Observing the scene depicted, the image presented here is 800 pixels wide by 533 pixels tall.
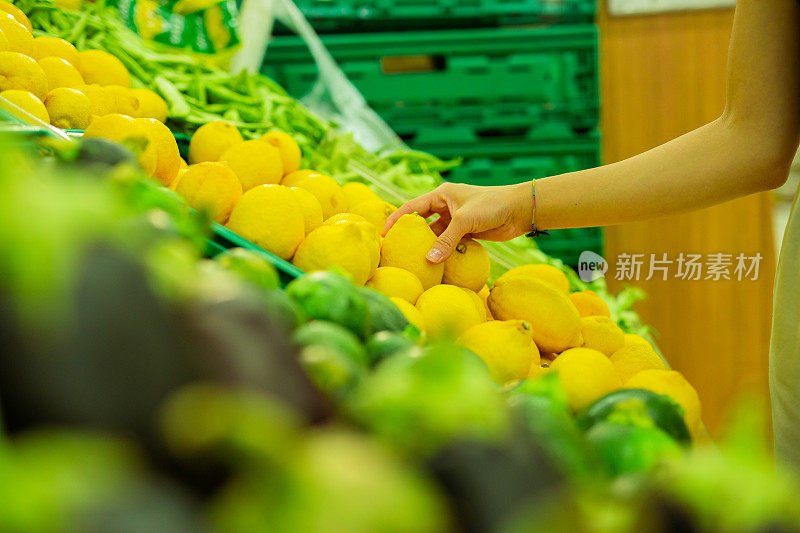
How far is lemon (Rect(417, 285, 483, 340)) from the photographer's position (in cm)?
113

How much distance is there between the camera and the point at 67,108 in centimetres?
131

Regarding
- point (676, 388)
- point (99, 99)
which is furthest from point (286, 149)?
point (676, 388)

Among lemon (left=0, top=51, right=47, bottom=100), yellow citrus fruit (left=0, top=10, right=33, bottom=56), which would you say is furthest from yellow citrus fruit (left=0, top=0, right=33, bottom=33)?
lemon (left=0, top=51, right=47, bottom=100)

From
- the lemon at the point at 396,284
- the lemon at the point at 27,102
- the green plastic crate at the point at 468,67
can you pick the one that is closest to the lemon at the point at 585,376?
the lemon at the point at 396,284

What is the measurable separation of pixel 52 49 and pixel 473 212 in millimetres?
978

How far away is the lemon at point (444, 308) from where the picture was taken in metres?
1.13

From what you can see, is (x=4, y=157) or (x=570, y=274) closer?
(x=4, y=157)

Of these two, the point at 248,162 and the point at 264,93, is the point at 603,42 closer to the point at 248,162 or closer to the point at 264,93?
the point at 264,93

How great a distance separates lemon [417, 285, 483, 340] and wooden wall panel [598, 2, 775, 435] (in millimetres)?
2484

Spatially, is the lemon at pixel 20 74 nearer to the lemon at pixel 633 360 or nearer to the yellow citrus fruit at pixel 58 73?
the yellow citrus fruit at pixel 58 73

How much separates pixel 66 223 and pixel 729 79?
122 cm

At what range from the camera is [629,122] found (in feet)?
11.6

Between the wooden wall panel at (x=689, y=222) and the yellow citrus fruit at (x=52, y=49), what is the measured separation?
8.61ft

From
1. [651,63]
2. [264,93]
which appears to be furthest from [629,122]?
[264,93]
